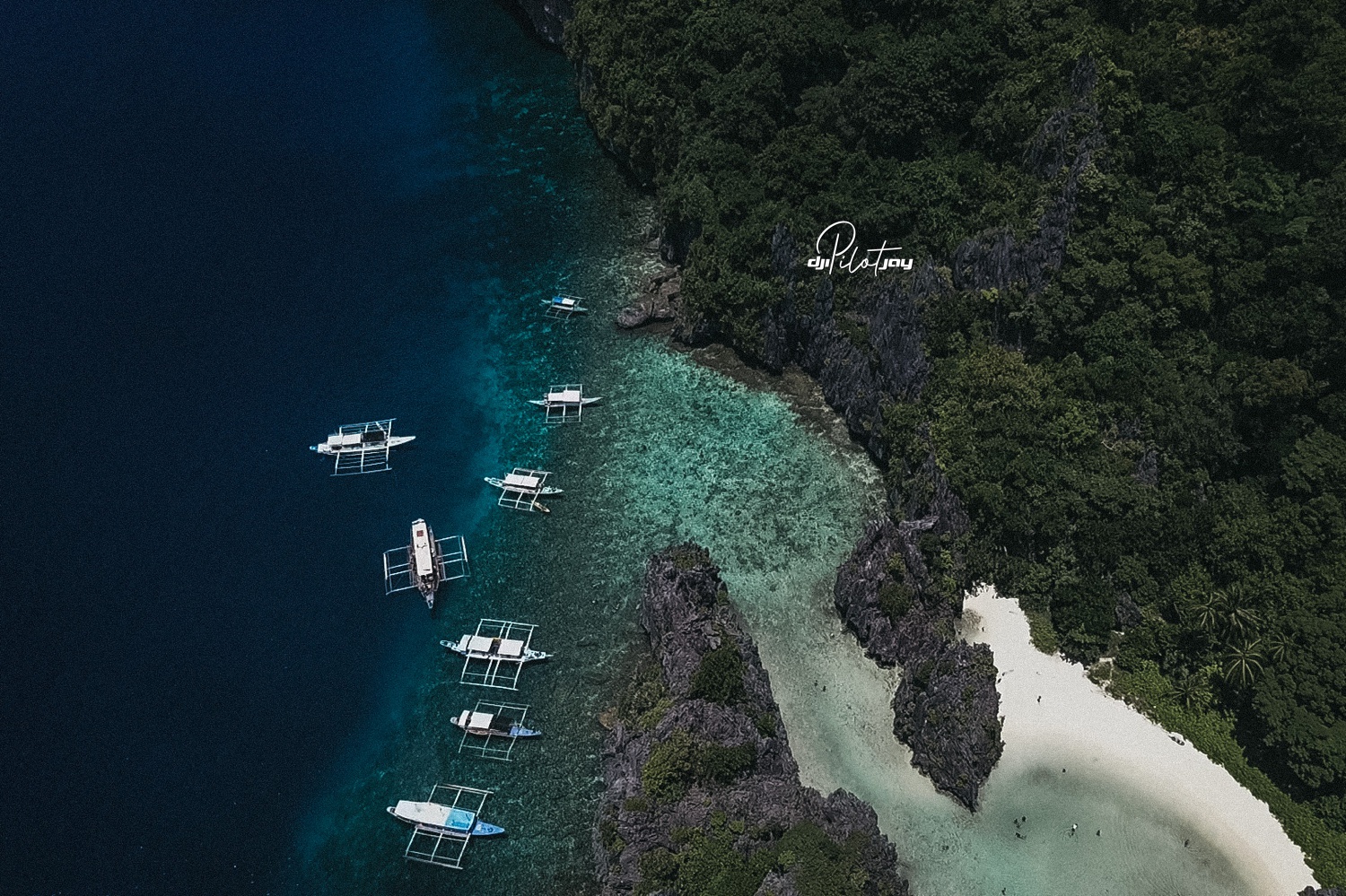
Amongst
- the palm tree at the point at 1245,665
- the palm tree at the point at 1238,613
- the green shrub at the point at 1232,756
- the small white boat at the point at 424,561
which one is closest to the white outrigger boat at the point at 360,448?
the small white boat at the point at 424,561

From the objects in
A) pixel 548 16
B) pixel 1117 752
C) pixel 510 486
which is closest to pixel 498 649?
pixel 510 486

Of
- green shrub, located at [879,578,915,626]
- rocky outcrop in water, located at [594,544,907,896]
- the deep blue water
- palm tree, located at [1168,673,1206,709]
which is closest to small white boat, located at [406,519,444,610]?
the deep blue water

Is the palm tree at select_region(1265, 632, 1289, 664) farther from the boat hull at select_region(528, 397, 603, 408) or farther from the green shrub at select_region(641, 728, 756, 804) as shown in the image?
the boat hull at select_region(528, 397, 603, 408)

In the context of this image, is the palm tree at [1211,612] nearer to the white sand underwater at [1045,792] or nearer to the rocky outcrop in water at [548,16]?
the white sand underwater at [1045,792]

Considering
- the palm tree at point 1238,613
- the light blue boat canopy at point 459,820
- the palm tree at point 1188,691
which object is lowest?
the light blue boat canopy at point 459,820

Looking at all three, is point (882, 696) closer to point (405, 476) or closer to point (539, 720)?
point (539, 720)

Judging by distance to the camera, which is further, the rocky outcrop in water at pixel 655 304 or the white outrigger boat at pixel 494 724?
the rocky outcrop in water at pixel 655 304
